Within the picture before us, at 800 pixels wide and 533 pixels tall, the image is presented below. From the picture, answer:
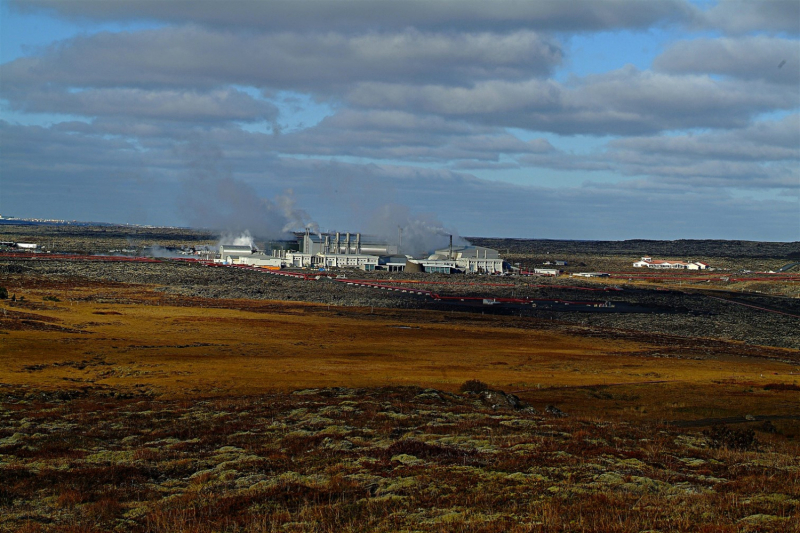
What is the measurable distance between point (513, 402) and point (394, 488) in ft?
48.2

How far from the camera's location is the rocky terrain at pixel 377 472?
13.0 meters

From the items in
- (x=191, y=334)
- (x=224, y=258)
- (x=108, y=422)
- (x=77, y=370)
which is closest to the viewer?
(x=108, y=422)

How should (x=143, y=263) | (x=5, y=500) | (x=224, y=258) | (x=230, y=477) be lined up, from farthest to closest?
1. (x=224, y=258)
2. (x=143, y=263)
3. (x=230, y=477)
4. (x=5, y=500)

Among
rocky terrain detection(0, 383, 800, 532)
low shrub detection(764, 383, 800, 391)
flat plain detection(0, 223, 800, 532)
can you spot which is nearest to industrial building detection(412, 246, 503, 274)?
flat plain detection(0, 223, 800, 532)

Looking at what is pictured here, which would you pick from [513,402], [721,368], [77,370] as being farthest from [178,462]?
[721,368]

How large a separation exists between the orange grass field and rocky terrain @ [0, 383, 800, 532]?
26.9ft

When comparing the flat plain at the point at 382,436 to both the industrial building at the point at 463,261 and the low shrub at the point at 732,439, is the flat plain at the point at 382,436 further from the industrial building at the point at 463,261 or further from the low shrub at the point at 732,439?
the industrial building at the point at 463,261

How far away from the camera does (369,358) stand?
163 feet

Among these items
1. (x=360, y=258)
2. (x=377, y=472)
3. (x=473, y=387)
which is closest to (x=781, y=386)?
(x=473, y=387)

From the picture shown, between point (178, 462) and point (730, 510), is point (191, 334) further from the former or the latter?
point (730, 510)

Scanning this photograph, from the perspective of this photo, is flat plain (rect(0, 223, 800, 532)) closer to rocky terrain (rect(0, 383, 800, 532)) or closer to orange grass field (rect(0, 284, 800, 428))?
rocky terrain (rect(0, 383, 800, 532))

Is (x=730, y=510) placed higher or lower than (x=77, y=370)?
higher

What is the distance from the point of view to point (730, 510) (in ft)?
43.0

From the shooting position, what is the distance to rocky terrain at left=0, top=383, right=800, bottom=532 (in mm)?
12969
